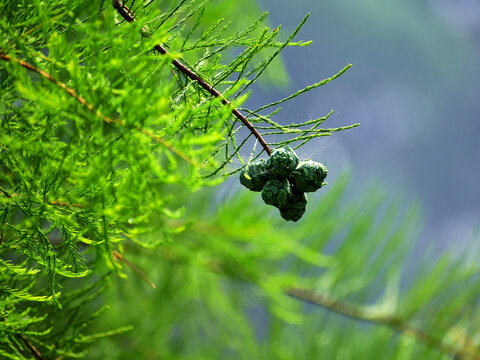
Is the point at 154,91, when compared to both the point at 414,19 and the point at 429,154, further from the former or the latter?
the point at 429,154

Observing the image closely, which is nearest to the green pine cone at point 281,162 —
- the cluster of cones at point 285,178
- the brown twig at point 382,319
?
the cluster of cones at point 285,178

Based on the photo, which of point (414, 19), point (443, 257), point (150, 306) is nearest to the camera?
point (150, 306)

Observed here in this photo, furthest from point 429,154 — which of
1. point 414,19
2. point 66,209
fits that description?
point 66,209

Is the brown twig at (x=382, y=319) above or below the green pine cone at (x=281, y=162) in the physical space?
above

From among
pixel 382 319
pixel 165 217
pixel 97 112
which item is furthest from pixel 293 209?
pixel 382 319

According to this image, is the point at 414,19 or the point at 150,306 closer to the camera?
the point at 150,306

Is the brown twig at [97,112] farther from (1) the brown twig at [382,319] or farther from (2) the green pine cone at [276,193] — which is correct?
(1) the brown twig at [382,319]

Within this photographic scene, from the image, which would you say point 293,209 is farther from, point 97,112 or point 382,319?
point 382,319
